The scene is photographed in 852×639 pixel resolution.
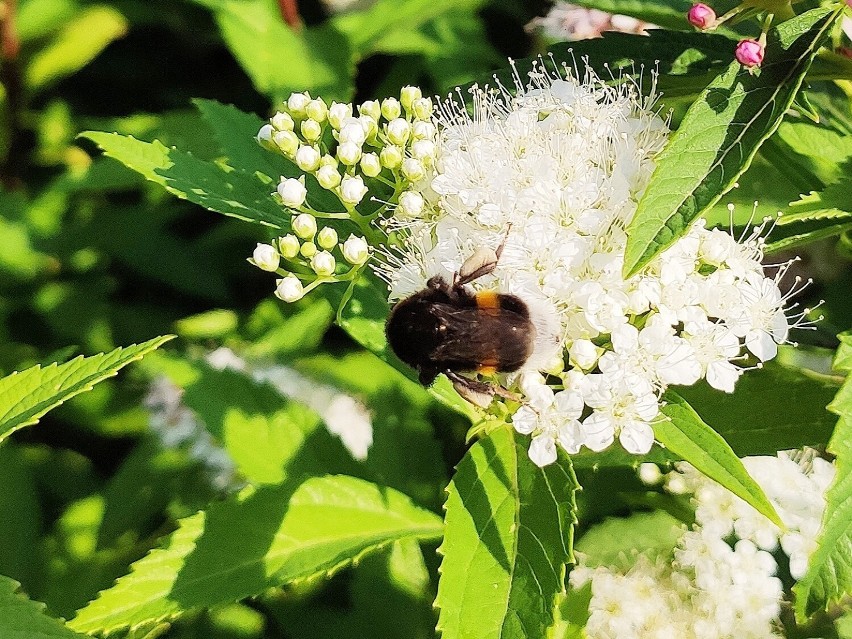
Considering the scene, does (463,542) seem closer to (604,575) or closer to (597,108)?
(604,575)

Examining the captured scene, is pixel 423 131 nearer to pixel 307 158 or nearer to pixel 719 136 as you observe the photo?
pixel 307 158

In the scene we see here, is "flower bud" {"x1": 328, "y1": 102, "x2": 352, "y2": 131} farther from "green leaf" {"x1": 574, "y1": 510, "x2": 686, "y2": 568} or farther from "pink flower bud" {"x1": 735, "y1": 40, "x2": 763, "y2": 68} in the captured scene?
"green leaf" {"x1": 574, "y1": 510, "x2": 686, "y2": 568}

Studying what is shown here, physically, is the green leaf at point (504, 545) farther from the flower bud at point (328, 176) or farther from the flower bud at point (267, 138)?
the flower bud at point (267, 138)

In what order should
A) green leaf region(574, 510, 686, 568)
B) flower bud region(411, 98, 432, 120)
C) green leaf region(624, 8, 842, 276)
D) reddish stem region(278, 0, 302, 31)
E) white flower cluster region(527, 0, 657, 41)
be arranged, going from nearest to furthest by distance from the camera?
green leaf region(624, 8, 842, 276), flower bud region(411, 98, 432, 120), green leaf region(574, 510, 686, 568), white flower cluster region(527, 0, 657, 41), reddish stem region(278, 0, 302, 31)

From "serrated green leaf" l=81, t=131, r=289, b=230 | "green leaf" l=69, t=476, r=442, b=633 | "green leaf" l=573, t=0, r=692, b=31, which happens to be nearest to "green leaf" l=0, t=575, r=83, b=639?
"green leaf" l=69, t=476, r=442, b=633

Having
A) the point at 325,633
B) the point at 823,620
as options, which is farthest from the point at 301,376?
the point at 823,620

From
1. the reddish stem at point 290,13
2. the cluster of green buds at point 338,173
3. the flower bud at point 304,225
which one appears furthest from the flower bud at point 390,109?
the reddish stem at point 290,13

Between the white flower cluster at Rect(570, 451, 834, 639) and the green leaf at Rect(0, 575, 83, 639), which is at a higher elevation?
the green leaf at Rect(0, 575, 83, 639)
